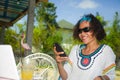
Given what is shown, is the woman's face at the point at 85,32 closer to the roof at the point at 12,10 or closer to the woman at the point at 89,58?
the woman at the point at 89,58

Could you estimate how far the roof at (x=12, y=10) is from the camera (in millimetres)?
6496

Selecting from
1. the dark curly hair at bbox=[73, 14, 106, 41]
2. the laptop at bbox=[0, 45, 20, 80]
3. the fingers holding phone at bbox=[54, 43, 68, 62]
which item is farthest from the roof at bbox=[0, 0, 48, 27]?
the laptop at bbox=[0, 45, 20, 80]

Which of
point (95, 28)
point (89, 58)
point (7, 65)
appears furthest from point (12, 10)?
point (7, 65)

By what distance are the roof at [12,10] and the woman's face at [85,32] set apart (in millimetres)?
4747

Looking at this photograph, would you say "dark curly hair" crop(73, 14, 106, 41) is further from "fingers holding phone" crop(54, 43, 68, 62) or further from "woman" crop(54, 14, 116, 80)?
"fingers holding phone" crop(54, 43, 68, 62)

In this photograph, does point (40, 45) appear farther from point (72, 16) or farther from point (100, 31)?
point (72, 16)

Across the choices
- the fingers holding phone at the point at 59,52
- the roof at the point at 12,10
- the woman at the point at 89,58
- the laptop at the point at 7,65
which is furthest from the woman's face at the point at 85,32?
the roof at the point at 12,10

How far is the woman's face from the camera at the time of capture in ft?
5.31

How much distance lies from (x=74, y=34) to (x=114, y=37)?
15004mm

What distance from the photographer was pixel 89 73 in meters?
1.53

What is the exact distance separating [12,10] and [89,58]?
574 centimetres

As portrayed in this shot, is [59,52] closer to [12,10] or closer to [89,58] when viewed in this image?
[89,58]

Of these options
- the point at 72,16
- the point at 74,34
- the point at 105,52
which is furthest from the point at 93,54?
the point at 72,16

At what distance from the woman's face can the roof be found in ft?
15.6
